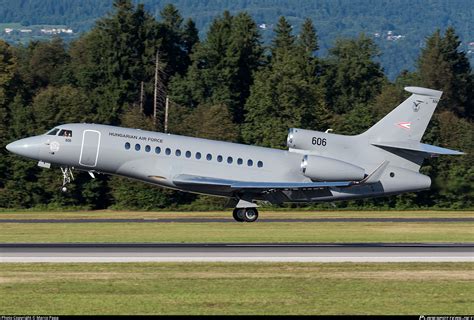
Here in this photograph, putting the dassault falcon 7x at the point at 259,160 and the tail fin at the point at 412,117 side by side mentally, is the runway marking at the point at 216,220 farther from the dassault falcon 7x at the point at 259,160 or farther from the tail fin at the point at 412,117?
the tail fin at the point at 412,117

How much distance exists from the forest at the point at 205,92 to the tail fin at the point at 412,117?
15.9 ft

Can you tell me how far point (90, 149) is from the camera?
4128 cm

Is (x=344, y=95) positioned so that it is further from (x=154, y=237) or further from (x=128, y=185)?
(x=154, y=237)

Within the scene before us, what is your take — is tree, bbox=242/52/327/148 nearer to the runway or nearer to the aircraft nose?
the aircraft nose

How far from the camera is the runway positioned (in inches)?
1093

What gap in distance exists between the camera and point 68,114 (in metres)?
71.3

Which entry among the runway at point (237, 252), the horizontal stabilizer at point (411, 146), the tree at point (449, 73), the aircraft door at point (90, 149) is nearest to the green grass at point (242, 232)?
the runway at point (237, 252)

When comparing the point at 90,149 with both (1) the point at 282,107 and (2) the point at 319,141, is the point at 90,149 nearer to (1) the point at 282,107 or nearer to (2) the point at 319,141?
(2) the point at 319,141

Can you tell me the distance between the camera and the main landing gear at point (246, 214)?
139 feet

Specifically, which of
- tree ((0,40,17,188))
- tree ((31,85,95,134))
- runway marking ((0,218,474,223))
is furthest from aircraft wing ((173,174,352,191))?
tree ((31,85,95,134))

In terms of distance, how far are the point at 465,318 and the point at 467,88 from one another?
9005 centimetres

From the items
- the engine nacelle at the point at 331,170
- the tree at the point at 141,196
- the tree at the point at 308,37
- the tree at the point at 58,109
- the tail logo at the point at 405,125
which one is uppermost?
the tree at the point at 308,37

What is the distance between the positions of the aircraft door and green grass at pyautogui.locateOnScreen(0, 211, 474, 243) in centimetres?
262

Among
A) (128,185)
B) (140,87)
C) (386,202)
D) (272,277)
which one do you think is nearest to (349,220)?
(386,202)
